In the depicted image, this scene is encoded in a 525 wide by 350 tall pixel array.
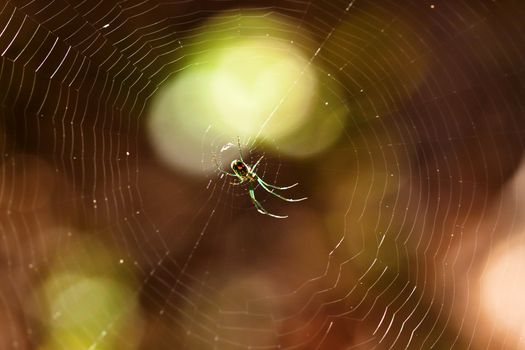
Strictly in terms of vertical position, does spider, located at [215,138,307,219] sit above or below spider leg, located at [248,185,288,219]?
above

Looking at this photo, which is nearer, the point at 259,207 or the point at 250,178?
the point at 259,207

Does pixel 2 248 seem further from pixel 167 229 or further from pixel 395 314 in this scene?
pixel 395 314

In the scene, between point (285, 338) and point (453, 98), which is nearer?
point (285, 338)

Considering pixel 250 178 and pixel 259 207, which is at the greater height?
pixel 250 178

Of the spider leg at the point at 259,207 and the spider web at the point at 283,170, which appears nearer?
the spider web at the point at 283,170

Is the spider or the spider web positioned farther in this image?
the spider

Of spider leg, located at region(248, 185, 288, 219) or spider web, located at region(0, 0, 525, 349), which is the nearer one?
spider web, located at region(0, 0, 525, 349)

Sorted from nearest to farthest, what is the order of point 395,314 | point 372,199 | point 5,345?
point 5,345 → point 395,314 → point 372,199

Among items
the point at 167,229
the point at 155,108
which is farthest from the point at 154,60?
the point at 167,229
